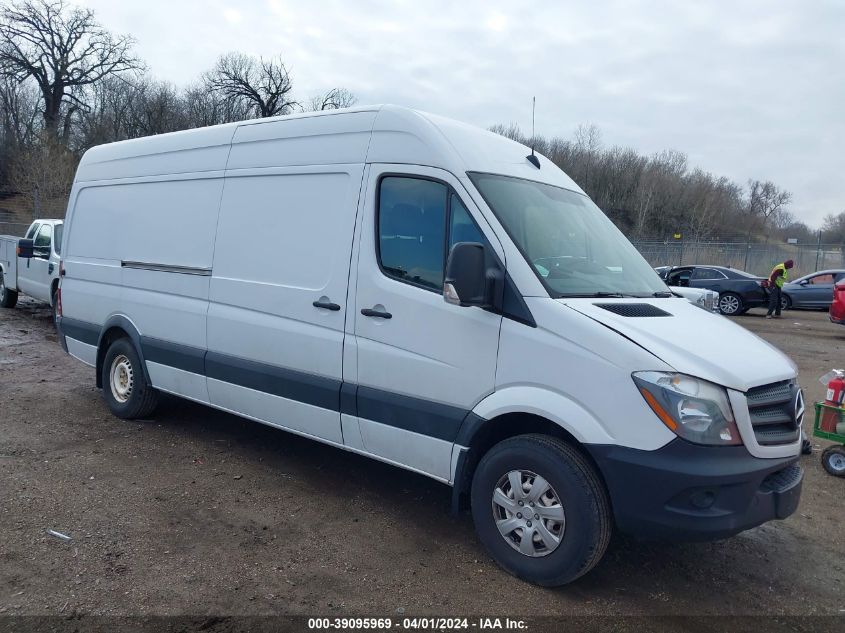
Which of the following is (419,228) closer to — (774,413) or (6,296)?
(774,413)

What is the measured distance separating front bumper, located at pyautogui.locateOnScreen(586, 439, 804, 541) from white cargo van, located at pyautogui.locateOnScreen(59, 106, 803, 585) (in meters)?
0.01

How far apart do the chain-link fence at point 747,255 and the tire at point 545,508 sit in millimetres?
31151

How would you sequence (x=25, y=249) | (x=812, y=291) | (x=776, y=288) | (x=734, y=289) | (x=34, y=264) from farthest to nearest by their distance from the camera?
(x=812, y=291) < (x=734, y=289) < (x=776, y=288) < (x=34, y=264) < (x=25, y=249)

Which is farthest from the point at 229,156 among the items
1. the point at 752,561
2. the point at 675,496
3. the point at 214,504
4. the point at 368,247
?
the point at 752,561

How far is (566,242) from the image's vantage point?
14.6ft

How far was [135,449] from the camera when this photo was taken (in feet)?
19.8

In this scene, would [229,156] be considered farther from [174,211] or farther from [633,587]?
[633,587]

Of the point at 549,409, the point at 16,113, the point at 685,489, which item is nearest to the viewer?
the point at 685,489

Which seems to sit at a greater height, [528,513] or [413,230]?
[413,230]

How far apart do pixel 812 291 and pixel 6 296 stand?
2292 centimetres

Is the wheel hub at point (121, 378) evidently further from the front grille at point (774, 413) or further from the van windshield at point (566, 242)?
the front grille at point (774, 413)

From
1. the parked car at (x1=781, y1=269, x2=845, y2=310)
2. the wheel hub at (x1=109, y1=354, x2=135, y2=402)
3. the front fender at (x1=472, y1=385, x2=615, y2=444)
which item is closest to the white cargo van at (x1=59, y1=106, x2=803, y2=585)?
the front fender at (x1=472, y1=385, x2=615, y2=444)

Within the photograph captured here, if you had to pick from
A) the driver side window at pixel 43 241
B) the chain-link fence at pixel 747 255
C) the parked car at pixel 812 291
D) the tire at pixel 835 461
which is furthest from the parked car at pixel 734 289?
the driver side window at pixel 43 241

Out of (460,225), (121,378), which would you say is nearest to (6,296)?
(121,378)
